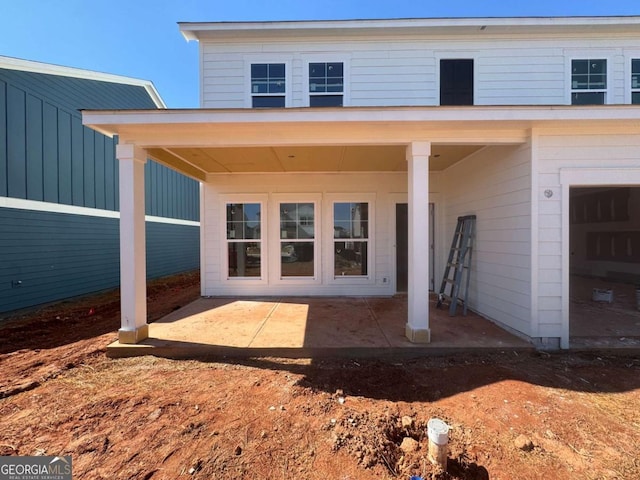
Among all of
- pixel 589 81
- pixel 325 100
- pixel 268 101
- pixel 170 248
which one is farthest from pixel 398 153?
pixel 170 248

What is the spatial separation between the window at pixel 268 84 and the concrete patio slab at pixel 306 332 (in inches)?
165

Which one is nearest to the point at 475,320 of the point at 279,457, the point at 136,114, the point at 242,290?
the point at 279,457

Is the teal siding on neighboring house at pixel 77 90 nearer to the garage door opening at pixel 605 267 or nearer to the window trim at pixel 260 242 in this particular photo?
the window trim at pixel 260 242

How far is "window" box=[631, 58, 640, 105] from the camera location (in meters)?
5.79

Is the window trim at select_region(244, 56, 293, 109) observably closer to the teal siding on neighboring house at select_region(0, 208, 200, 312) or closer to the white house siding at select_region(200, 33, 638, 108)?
the white house siding at select_region(200, 33, 638, 108)

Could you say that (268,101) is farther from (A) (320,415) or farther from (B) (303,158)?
(A) (320,415)

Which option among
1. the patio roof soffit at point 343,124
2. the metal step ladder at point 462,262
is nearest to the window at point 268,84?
the patio roof soffit at point 343,124

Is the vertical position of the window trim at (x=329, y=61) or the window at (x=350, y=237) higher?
the window trim at (x=329, y=61)

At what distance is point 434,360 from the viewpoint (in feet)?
11.3

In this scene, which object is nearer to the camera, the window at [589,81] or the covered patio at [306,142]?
the covered patio at [306,142]

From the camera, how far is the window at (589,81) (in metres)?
5.82

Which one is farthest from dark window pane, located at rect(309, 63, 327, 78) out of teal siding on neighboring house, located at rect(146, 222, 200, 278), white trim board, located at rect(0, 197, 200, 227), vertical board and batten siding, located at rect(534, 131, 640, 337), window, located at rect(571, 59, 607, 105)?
teal siding on neighboring house, located at rect(146, 222, 200, 278)

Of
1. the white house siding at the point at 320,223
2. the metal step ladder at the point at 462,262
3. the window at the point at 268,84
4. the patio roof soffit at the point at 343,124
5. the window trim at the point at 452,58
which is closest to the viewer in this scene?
the patio roof soffit at the point at 343,124

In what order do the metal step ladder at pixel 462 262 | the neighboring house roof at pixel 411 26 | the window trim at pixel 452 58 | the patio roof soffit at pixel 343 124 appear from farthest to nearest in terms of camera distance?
1. the window trim at pixel 452 58
2. the neighboring house roof at pixel 411 26
3. the metal step ladder at pixel 462 262
4. the patio roof soffit at pixel 343 124
